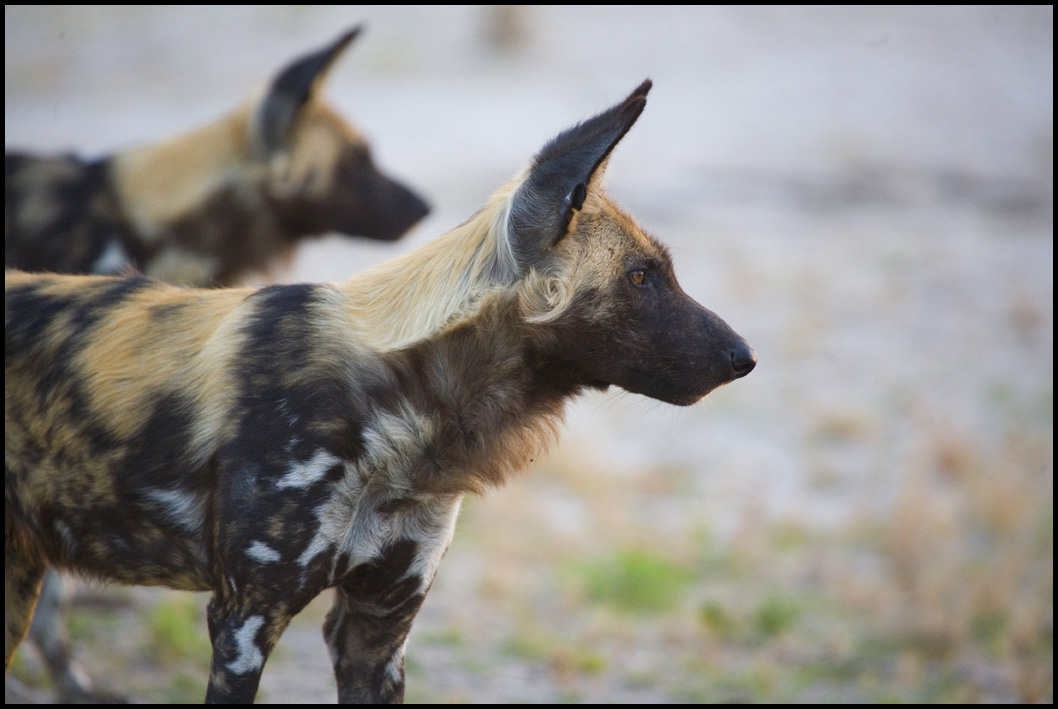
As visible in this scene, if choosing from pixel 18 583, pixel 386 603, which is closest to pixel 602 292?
pixel 386 603

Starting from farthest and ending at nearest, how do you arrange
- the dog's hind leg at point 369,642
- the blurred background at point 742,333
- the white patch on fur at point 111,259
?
the blurred background at point 742,333 < the white patch on fur at point 111,259 < the dog's hind leg at point 369,642

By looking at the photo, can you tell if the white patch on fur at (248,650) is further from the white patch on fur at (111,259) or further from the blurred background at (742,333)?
the white patch on fur at (111,259)

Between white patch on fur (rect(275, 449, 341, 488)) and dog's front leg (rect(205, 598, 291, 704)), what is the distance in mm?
299

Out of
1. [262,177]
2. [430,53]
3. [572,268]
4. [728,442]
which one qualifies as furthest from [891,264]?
[572,268]

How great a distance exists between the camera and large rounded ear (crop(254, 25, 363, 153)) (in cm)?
460

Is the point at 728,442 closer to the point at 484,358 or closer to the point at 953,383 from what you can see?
the point at 953,383

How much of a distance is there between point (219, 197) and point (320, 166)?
0.48 metres

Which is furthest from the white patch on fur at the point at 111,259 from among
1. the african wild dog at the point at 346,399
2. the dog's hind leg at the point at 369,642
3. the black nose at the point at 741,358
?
the black nose at the point at 741,358

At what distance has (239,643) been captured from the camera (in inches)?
92.0

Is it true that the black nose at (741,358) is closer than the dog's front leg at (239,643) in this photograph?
No

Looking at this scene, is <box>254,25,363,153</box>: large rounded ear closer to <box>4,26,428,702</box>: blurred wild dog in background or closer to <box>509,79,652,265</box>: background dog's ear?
<box>4,26,428,702</box>: blurred wild dog in background

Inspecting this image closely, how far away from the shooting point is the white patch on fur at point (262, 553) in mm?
2291

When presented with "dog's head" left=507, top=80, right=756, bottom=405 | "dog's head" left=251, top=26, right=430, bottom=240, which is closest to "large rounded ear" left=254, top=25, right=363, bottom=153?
"dog's head" left=251, top=26, right=430, bottom=240

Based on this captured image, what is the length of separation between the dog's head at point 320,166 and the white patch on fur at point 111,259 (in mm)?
684
